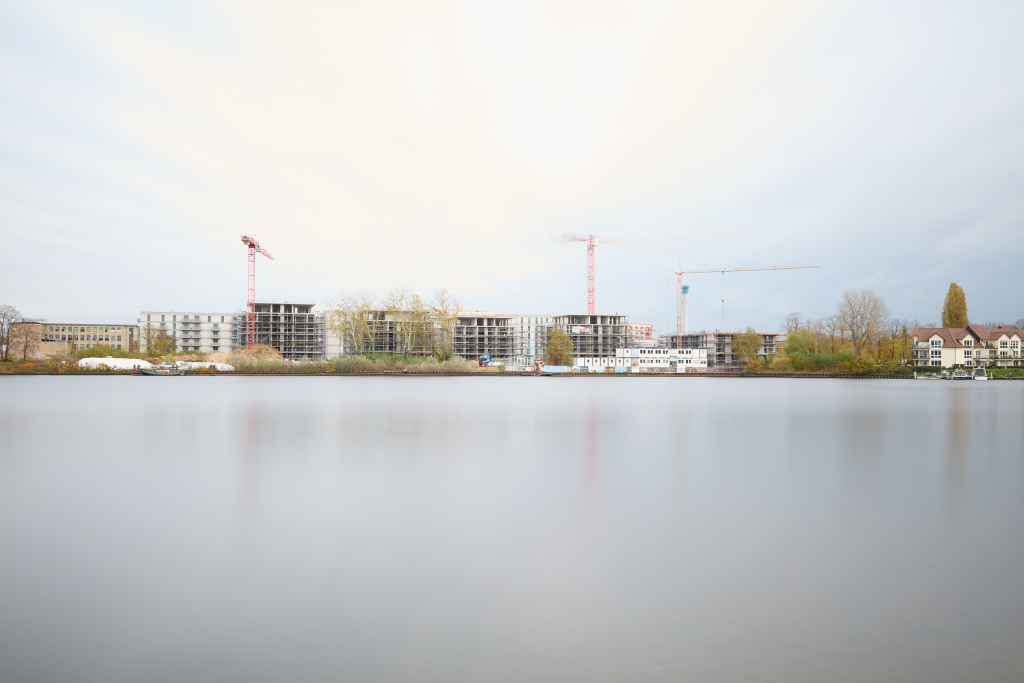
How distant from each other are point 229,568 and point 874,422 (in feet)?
55.8

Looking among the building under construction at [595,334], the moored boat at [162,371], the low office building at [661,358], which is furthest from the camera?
the building under construction at [595,334]

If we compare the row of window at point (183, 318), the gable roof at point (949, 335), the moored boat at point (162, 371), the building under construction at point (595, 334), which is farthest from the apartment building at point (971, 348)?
the row of window at point (183, 318)

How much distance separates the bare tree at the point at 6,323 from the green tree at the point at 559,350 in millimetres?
70629

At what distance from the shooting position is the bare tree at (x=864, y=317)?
220ft

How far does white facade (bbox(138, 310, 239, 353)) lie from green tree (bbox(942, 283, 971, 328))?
124m

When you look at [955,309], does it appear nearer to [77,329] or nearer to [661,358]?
[661,358]

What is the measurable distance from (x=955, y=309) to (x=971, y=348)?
21.6ft

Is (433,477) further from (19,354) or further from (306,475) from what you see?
(19,354)

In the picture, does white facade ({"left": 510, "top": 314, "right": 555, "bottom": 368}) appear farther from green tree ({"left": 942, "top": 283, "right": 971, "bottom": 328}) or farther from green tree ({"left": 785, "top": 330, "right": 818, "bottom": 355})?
green tree ({"left": 942, "top": 283, "right": 971, "bottom": 328})

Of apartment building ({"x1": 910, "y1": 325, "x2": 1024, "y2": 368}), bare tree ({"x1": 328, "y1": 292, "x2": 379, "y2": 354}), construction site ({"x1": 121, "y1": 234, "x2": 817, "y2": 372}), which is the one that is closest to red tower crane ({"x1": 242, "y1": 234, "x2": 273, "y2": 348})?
construction site ({"x1": 121, "y1": 234, "x2": 817, "y2": 372})

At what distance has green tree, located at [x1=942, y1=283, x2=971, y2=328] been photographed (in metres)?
81.2

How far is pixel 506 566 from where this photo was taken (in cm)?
417

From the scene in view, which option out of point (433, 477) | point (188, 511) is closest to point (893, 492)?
point (433, 477)

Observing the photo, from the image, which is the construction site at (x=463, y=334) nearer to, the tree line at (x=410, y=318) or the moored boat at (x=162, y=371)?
the tree line at (x=410, y=318)
